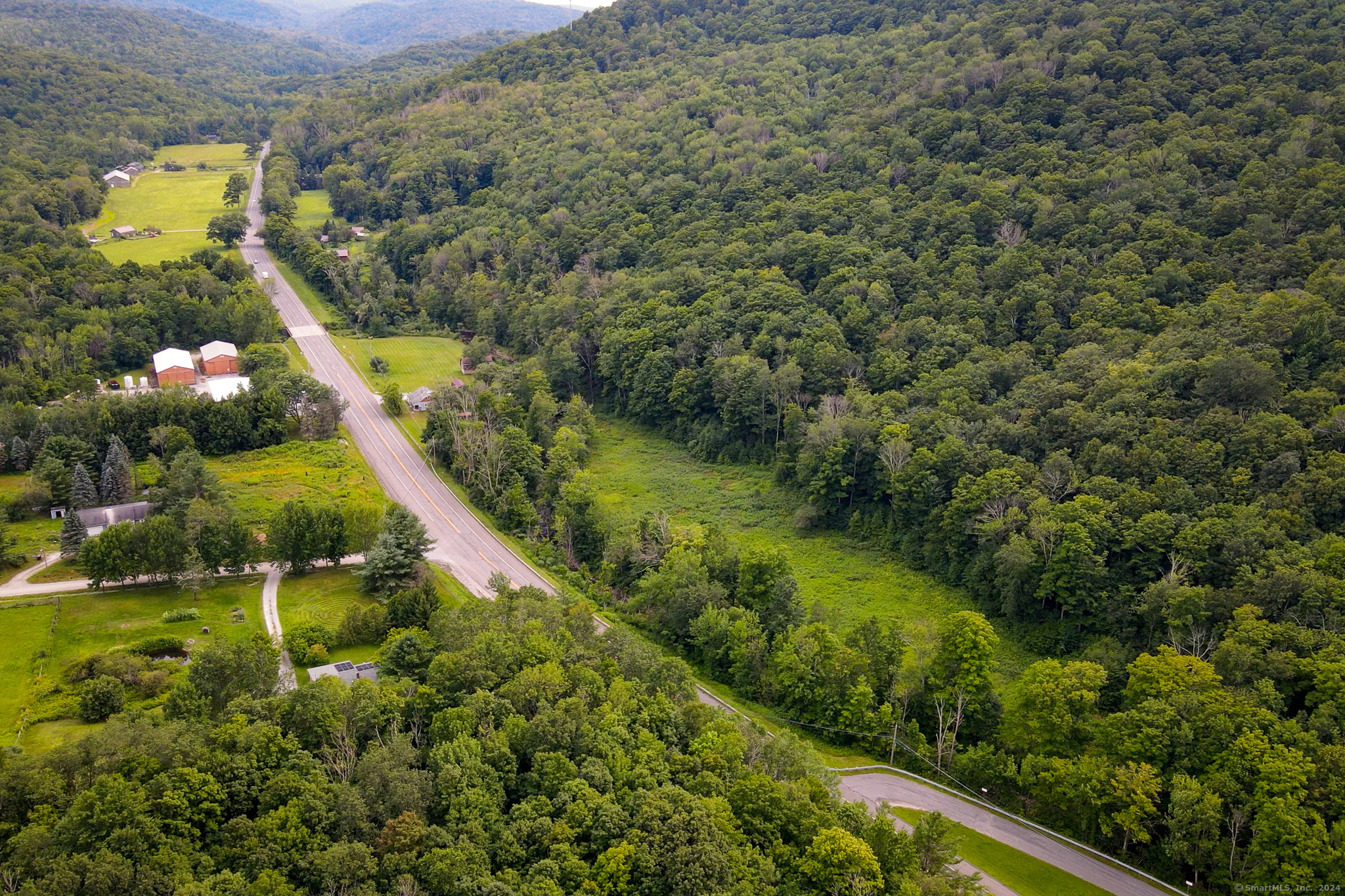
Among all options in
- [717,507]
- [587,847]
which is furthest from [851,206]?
[587,847]

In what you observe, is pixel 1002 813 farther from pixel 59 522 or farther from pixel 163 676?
pixel 59 522

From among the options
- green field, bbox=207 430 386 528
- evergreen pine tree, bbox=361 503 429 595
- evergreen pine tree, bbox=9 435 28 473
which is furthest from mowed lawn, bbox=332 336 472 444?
evergreen pine tree, bbox=9 435 28 473

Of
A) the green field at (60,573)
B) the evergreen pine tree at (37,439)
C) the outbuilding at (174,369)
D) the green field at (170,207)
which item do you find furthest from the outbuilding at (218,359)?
the green field at (60,573)

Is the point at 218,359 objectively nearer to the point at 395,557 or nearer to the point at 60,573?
the point at 60,573

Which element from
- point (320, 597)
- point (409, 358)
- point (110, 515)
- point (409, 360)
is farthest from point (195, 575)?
point (409, 358)

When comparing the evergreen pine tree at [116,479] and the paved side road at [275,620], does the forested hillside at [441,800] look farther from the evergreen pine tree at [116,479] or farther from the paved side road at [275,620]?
the evergreen pine tree at [116,479]

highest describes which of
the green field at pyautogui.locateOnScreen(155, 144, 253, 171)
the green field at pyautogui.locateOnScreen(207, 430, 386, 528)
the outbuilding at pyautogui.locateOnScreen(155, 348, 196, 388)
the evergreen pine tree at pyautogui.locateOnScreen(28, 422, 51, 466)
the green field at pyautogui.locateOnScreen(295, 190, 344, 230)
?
the green field at pyautogui.locateOnScreen(155, 144, 253, 171)

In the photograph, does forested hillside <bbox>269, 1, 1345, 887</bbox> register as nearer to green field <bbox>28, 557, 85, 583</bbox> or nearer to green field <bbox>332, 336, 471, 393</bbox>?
green field <bbox>332, 336, 471, 393</bbox>

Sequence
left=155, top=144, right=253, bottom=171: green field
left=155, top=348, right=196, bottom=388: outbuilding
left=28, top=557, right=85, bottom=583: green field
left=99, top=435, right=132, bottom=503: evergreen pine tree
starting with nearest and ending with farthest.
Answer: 1. left=28, top=557, right=85, bottom=583: green field
2. left=99, top=435, right=132, bottom=503: evergreen pine tree
3. left=155, top=348, right=196, bottom=388: outbuilding
4. left=155, top=144, right=253, bottom=171: green field
